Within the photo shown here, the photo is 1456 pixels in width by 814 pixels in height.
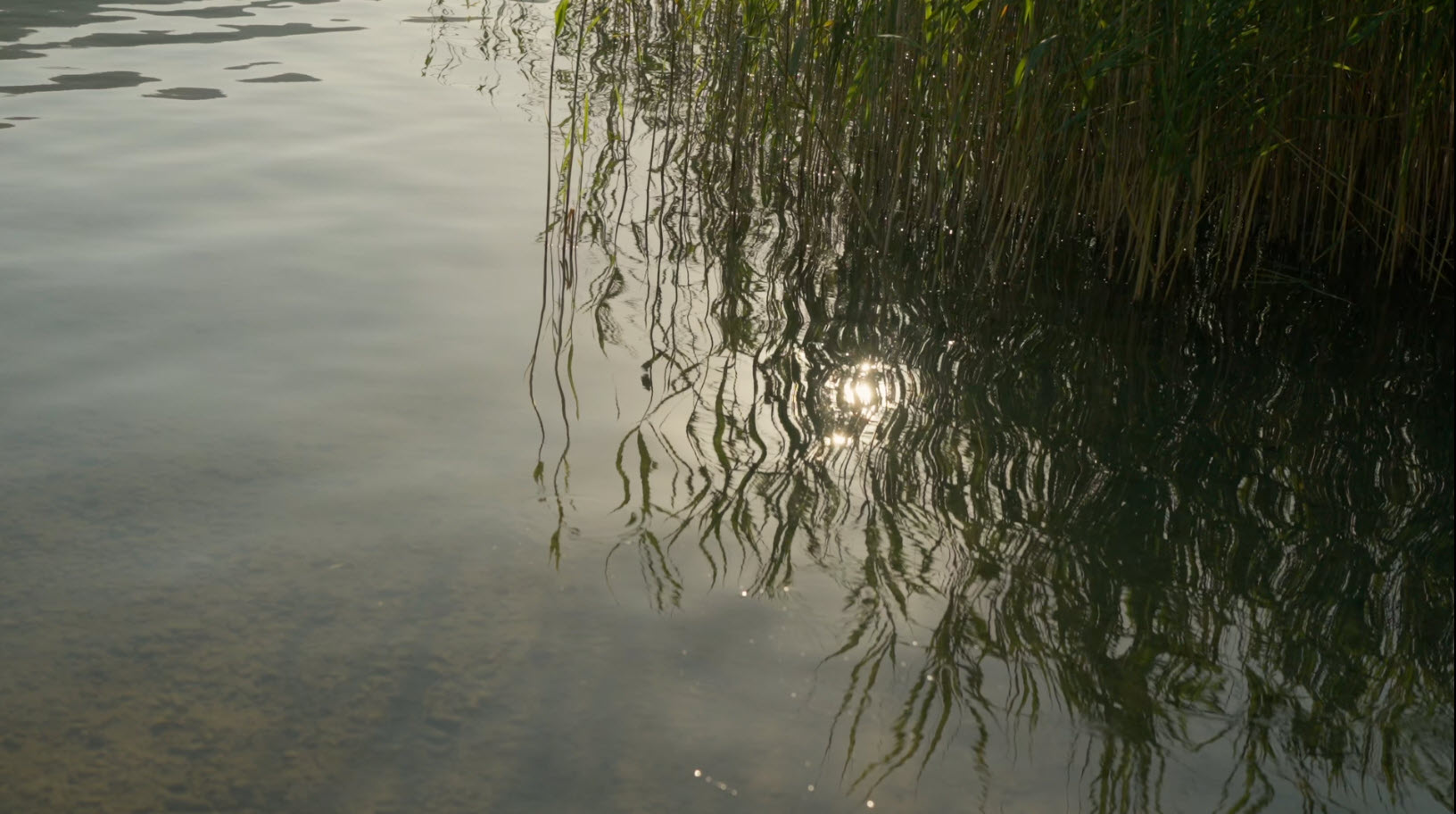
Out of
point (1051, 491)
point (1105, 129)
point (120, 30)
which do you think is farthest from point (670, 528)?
point (120, 30)

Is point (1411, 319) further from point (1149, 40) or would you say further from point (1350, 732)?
point (1350, 732)

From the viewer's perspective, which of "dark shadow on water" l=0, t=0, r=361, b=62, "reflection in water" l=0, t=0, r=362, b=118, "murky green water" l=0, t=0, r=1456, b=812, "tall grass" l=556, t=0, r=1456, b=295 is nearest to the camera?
"murky green water" l=0, t=0, r=1456, b=812

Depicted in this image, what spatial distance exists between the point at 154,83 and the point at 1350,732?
4.67 m

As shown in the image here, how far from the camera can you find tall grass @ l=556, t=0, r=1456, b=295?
290 centimetres

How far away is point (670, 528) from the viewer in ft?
6.93

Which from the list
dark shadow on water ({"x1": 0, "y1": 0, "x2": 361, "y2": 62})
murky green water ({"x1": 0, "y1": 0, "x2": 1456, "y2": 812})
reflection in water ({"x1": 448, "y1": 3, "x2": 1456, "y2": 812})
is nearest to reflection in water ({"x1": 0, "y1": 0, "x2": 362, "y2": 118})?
dark shadow on water ({"x1": 0, "y1": 0, "x2": 361, "y2": 62})

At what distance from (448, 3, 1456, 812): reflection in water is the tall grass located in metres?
0.15

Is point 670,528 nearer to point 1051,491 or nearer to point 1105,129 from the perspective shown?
point 1051,491

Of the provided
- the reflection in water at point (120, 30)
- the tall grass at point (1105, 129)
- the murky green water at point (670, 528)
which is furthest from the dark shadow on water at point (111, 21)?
the tall grass at point (1105, 129)

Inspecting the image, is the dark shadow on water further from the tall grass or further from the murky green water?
the tall grass

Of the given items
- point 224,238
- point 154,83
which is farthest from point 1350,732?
point 154,83

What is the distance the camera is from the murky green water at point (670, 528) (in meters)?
1.58

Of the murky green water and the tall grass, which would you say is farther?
the tall grass

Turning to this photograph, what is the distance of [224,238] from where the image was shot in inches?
131
